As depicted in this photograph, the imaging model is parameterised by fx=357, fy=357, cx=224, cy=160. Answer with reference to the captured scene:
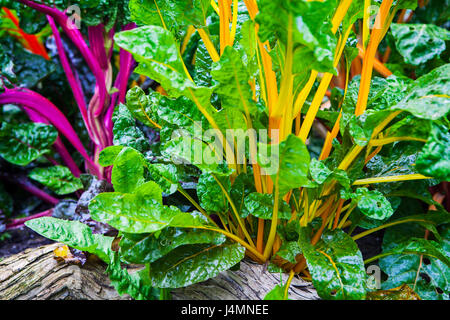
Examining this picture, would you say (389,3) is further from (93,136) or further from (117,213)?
(93,136)

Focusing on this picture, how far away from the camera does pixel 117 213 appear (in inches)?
20.5

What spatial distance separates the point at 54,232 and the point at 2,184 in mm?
688

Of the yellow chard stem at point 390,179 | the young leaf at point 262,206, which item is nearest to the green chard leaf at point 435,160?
the yellow chard stem at point 390,179

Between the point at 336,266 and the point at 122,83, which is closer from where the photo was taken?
the point at 336,266

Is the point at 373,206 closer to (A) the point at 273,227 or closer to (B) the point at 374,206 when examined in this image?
(B) the point at 374,206

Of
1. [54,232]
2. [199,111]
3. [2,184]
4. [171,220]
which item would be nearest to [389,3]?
[199,111]

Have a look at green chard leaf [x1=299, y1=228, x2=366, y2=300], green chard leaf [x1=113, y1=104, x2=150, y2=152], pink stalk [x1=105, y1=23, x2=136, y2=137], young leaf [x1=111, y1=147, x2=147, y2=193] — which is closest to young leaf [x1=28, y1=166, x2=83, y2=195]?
pink stalk [x1=105, y1=23, x2=136, y2=137]

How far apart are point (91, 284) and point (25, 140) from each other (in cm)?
53

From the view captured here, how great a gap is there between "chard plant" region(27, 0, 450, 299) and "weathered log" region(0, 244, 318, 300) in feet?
0.11

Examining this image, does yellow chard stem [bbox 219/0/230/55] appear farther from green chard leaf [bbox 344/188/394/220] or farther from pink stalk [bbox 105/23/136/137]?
→ pink stalk [bbox 105/23/136/137]

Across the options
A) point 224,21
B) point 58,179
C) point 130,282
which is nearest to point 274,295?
point 130,282

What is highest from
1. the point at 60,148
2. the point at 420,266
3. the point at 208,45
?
the point at 208,45

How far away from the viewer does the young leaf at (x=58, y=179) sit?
3.15 ft

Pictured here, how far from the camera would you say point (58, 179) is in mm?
975
